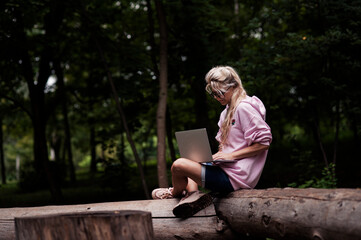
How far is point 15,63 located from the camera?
9242 mm

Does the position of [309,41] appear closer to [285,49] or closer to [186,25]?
[285,49]

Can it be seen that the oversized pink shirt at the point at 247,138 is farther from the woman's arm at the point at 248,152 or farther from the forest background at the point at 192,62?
the forest background at the point at 192,62

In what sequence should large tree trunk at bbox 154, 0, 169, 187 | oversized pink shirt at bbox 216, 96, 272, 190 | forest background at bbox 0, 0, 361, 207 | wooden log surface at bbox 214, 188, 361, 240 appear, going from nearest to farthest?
1. wooden log surface at bbox 214, 188, 361, 240
2. oversized pink shirt at bbox 216, 96, 272, 190
3. large tree trunk at bbox 154, 0, 169, 187
4. forest background at bbox 0, 0, 361, 207

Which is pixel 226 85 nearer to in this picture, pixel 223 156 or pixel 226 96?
pixel 226 96

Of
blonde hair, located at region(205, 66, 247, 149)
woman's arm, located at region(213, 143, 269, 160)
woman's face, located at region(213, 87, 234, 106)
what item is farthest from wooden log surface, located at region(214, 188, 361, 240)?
woman's face, located at region(213, 87, 234, 106)

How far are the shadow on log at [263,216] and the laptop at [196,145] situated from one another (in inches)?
19.5

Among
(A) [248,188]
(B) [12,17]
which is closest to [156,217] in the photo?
(A) [248,188]

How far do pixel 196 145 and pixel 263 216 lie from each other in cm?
98

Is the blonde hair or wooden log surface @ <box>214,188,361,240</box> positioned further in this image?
the blonde hair

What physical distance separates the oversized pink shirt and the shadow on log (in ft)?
0.62

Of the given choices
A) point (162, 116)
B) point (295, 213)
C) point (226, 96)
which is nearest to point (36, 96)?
point (162, 116)

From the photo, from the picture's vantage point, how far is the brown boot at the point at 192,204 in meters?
3.95

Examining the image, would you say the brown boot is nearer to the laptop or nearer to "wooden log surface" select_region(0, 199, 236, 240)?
"wooden log surface" select_region(0, 199, 236, 240)

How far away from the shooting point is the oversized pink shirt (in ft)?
12.4
